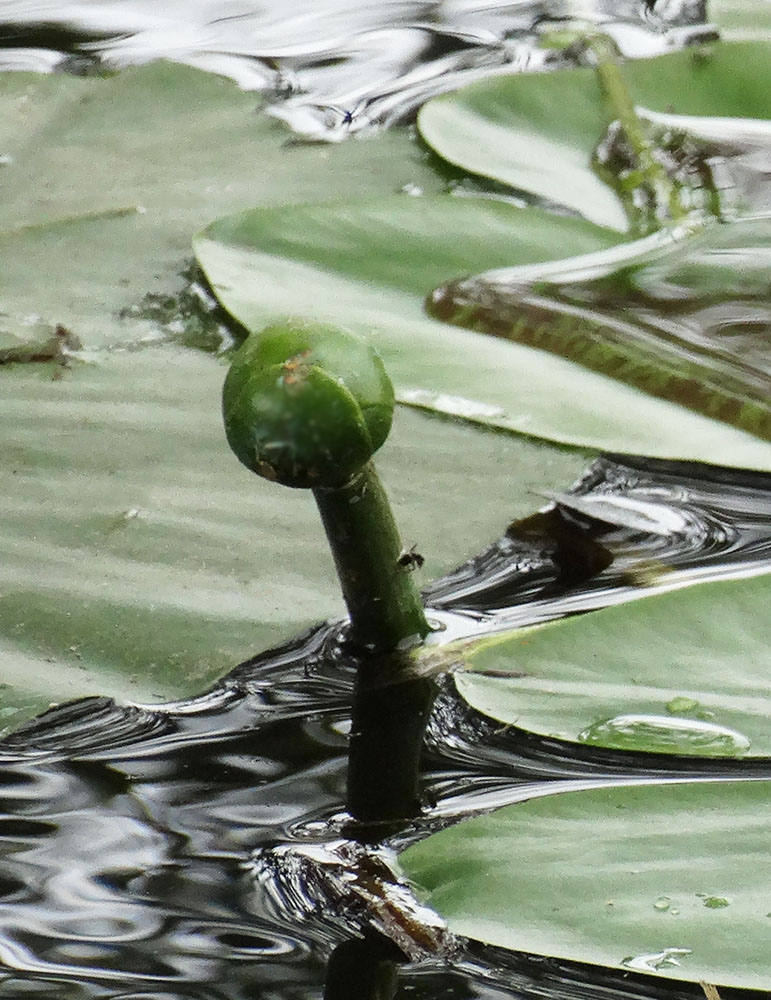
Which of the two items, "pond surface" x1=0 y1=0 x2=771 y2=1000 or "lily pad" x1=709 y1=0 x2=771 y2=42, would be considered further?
"lily pad" x1=709 y1=0 x2=771 y2=42

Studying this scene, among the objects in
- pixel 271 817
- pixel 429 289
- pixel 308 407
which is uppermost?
pixel 308 407

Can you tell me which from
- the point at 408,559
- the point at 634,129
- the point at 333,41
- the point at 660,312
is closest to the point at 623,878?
the point at 408,559

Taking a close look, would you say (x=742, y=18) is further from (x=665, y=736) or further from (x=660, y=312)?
(x=665, y=736)

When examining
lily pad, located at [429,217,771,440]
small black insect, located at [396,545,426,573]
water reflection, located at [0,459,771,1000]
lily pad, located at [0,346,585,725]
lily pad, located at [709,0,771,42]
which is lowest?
water reflection, located at [0,459,771,1000]

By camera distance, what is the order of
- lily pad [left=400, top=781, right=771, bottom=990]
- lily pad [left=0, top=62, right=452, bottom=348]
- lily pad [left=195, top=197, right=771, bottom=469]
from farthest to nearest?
lily pad [left=0, top=62, right=452, bottom=348] < lily pad [left=195, top=197, right=771, bottom=469] < lily pad [left=400, top=781, right=771, bottom=990]

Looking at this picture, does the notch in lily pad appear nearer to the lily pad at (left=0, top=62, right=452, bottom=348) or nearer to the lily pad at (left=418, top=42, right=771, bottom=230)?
the lily pad at (left=0, top=62, right=452, bottom=348)

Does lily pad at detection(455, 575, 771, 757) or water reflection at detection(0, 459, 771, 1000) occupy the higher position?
lily pad at detection(455, 575, 771, 757)

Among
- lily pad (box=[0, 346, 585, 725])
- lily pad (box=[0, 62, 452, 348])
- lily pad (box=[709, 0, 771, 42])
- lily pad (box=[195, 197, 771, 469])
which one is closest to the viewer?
lily pad (box=[0, 346, 585, 725])

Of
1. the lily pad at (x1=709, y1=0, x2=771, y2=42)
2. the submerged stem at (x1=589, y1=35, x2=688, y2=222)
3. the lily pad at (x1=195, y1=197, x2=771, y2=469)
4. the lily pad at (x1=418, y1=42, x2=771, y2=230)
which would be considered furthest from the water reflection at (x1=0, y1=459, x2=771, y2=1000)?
the lily pad at (x1=709, y1=0, x2=771, y2=42)
